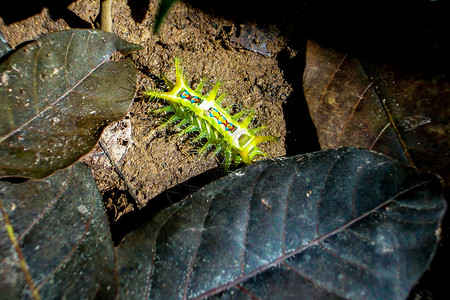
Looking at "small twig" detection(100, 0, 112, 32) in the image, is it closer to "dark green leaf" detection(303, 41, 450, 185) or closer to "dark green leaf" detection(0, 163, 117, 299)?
"dark green leaf" detection(0, 163, 117, 299)

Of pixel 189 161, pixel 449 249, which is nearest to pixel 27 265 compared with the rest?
pixel 189 161

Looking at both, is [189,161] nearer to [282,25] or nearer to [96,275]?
[96,275]

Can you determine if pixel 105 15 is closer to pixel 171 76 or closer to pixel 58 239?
pixel 171 76

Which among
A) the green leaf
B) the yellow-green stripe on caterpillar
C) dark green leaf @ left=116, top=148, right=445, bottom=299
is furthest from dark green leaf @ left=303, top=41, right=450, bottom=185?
the green leaf

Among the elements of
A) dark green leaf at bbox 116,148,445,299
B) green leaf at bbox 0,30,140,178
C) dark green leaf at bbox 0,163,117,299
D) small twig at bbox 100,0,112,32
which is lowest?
dark green leaf at bbox 116,148,445,299

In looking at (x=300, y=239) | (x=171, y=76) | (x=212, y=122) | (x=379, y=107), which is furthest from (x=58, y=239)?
(x=379, y=107)
